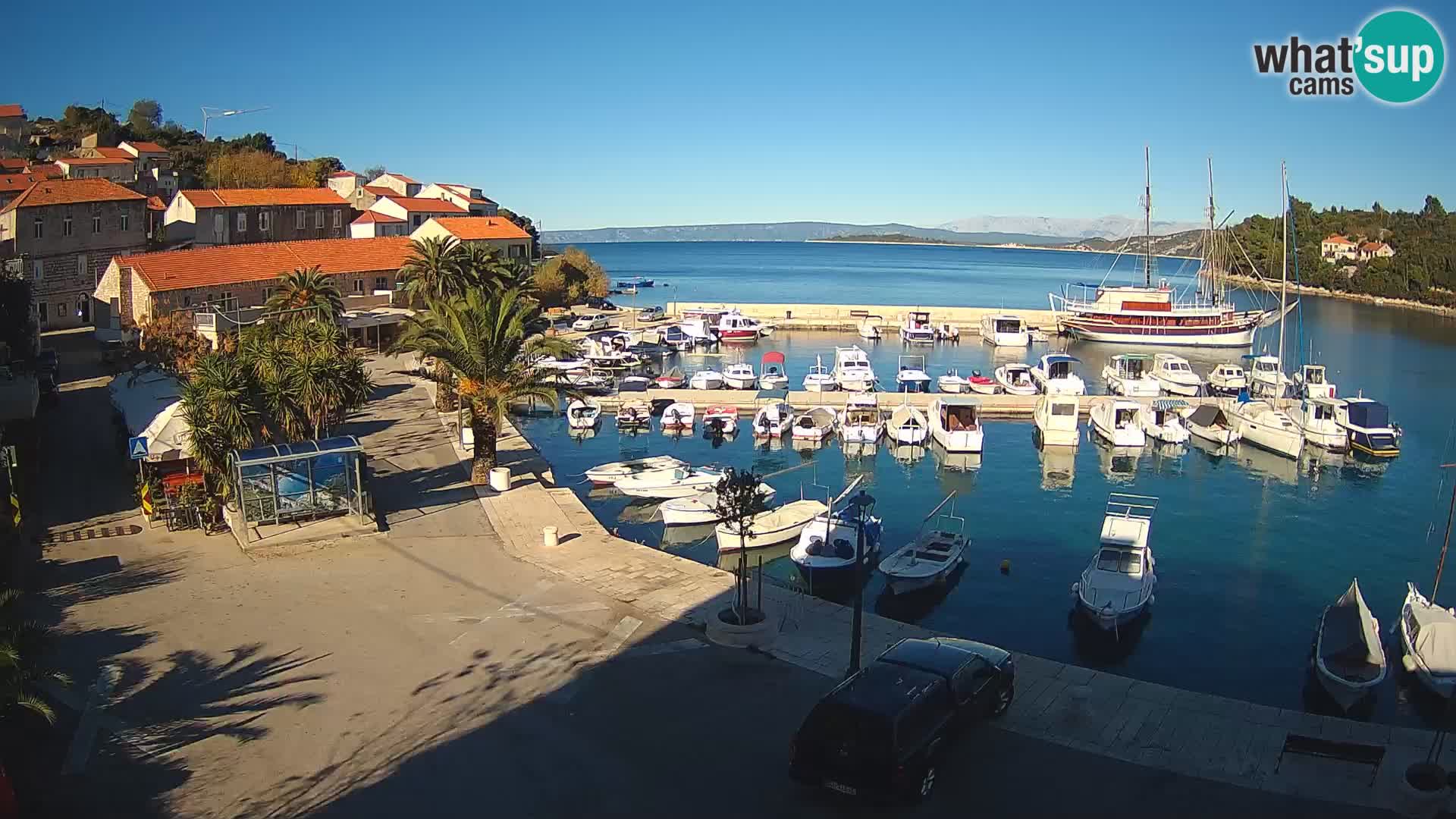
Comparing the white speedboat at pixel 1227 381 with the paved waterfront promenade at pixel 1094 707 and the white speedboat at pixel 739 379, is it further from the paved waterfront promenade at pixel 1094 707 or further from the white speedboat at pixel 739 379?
the paved waterfront promenade at pixel 1094 707

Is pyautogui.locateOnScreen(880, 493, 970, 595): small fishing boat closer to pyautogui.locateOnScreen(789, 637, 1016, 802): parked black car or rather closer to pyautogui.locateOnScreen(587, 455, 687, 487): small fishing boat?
pyautogui.locateOnScreen(587, 455, 687, 487): small fishing boat

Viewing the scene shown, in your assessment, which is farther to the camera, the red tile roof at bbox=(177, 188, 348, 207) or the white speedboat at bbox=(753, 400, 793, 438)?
the red tile roof at bbox=(177, 188, 348, 207)

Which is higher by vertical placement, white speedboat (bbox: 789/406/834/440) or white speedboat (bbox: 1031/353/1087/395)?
white speedboat (bbox: 1031/353/1087/395)

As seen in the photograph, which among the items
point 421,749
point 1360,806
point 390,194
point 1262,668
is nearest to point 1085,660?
point 1262,668

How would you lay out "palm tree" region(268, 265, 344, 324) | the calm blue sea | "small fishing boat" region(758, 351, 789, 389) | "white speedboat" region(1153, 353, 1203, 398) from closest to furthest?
the calm blue sea < "palm tree" region(268, 265, 344, 324) < "small fishing boat" region(758, 351, 789, 389) < "white speedboat" region(1153, 353, 1203, 398)

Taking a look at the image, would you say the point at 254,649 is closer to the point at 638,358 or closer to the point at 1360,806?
the point at 1360,806

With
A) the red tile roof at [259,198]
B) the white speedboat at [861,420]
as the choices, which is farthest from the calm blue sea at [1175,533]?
the red tile roof at [259,198]

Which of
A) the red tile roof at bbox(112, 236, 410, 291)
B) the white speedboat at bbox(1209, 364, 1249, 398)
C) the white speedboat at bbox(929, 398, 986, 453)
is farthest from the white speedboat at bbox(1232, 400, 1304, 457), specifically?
the red tile roof at bbox(112, 236, 410, 291)

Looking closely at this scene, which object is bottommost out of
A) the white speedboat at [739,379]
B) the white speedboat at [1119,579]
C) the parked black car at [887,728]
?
the white speedboat at [1119,579]
